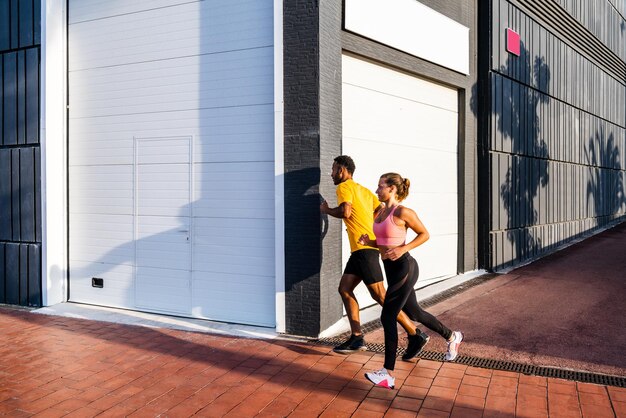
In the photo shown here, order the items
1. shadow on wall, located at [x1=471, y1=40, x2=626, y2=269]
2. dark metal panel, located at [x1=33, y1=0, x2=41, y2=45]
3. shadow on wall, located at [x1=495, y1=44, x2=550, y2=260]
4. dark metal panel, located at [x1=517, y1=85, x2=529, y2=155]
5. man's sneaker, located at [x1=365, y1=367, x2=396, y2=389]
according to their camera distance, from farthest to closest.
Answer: dark metal panel, located at [x1=517, y1=85, x2=529, y2=155], shadow on wall, located at [x1=495, y1=44, x2=550, y2=260], shadow on wall, located at [x1=471, y1=40, x2=626, y2=269], dark metal panel, located at [x1=33, y1=0, x2=41, y2=45], man's sneaker, located at [x1=365, y1=367, x2=396, y2=389]

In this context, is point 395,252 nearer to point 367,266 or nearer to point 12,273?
point 367,266

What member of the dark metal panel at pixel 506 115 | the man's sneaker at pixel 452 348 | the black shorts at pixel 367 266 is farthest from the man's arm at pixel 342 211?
the dark metal panel at pixel 506 115

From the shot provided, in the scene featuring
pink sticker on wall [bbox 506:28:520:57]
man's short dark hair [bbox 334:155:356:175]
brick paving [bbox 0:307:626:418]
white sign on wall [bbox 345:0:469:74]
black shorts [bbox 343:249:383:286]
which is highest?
pink sticker on wall [bbox 506:28:520:57]

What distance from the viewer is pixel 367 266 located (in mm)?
5516

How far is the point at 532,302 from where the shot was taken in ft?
26.0

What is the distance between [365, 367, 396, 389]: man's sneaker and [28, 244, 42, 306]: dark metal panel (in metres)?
5.41

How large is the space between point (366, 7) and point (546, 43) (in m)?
6.79

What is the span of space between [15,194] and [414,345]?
608 cm

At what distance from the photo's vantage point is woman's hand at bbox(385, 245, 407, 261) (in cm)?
470

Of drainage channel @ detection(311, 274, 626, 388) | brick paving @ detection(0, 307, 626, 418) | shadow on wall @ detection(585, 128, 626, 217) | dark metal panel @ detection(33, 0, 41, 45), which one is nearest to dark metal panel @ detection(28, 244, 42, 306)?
brick paving @ detection(0, 307, 626, 418)

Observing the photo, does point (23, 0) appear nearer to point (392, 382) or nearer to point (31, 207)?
point (31, 207)

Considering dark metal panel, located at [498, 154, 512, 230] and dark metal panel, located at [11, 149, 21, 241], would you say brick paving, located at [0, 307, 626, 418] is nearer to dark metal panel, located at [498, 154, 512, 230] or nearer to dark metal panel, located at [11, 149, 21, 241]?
dark metal panel, located at [11, 149, 21, 241]

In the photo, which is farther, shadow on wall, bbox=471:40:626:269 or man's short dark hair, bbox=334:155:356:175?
shadow on wall, bbox=471:40:626:269

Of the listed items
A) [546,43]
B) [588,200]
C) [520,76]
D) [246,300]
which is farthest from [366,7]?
[588,200]
